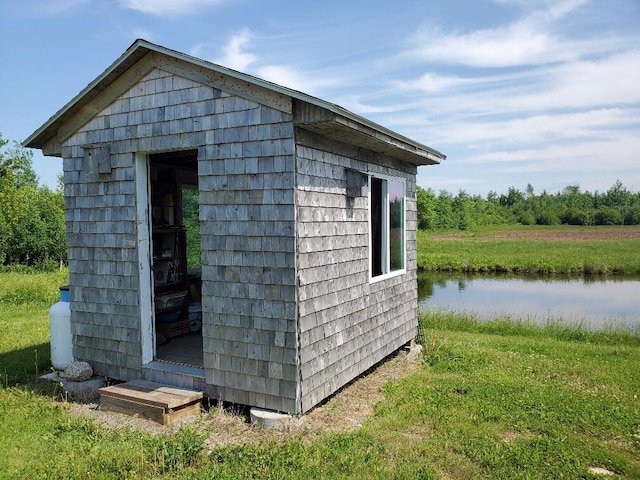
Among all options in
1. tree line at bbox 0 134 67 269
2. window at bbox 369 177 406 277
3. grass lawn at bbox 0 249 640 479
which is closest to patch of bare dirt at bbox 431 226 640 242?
tree line at bbox 0 134 67 269

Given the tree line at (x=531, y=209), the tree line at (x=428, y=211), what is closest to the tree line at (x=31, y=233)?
the tree line at (x=428, y=211)

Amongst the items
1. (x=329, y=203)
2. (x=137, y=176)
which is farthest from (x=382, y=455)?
(x=137, y=176)

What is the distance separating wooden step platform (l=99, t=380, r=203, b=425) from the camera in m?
4.36

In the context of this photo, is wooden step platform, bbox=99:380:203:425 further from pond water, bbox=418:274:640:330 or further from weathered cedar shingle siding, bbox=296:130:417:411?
pond water, bbox=418:274:640:330

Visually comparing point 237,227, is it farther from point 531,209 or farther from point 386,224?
point 531,209

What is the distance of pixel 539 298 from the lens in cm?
1498

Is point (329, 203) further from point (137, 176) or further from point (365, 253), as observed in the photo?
point (137, 176)

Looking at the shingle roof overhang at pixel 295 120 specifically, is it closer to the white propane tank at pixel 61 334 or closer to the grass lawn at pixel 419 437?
the white propane tank at pixel 61 334

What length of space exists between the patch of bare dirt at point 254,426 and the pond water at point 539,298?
677cm

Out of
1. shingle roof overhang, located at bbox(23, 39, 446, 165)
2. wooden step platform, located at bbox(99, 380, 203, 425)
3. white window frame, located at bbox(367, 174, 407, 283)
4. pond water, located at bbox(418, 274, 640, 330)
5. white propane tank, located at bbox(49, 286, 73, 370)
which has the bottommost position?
pond water, located at bbox(418, 274, 640, 330)

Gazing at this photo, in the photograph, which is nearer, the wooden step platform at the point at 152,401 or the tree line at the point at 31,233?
the wooden step platform at the point at 152,401

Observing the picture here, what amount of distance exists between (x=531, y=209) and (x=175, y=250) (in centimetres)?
6844

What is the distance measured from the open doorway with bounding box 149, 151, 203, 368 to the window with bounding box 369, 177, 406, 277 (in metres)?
2.47

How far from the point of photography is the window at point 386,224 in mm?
5961
